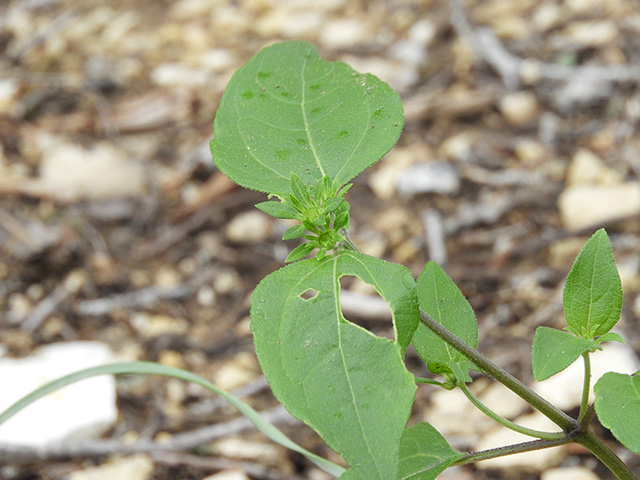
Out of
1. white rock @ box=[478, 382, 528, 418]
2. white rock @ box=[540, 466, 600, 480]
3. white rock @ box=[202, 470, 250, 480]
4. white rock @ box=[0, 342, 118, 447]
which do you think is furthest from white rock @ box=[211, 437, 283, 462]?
white rock @ box=[540, 466, 600, 480]

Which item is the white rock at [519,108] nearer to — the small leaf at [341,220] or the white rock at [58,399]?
the white rock at [58,399]

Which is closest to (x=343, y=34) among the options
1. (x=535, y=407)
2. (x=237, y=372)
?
(x=237, y=372)

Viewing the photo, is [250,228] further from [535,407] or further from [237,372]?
[535,407]

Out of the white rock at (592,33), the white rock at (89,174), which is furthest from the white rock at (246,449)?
the white rock at (592,33)

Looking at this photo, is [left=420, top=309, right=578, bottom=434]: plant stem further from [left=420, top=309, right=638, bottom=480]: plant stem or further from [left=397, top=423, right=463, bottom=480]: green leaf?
[left=397, top=423, right=463, bottom=480]: green leaf

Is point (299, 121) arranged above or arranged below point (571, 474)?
above

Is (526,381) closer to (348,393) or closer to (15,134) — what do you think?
(348,393)
